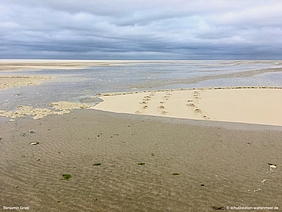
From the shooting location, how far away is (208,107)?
14.0 meters

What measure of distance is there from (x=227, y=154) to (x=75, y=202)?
4531mm

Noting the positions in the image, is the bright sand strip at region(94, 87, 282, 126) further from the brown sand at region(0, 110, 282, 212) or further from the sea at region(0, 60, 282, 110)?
the sea at region(0, 60, 282, 110)

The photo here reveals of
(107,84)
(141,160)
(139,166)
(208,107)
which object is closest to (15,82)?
(107,84)

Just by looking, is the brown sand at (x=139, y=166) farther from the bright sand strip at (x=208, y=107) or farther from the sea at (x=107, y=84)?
the sea at (x=107, y=84)

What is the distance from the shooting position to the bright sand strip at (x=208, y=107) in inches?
476

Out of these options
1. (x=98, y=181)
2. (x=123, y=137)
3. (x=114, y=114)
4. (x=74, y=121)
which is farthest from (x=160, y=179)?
(x=114, y=114)

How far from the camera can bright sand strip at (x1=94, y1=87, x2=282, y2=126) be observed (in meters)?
12.1

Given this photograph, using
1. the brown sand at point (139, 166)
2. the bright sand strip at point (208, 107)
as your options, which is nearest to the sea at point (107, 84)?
the bright sand strip at point (208, 107)

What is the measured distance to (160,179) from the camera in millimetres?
5852

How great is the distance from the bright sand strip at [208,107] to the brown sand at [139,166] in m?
1.66

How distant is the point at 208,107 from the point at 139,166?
853 cm

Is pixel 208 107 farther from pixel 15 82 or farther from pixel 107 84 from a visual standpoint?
pixel 15 82

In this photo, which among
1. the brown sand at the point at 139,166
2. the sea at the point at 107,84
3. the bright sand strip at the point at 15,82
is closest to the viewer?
the brown sand at the point at 139,166

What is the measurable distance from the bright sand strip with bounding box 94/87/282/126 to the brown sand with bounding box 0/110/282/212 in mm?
1660
